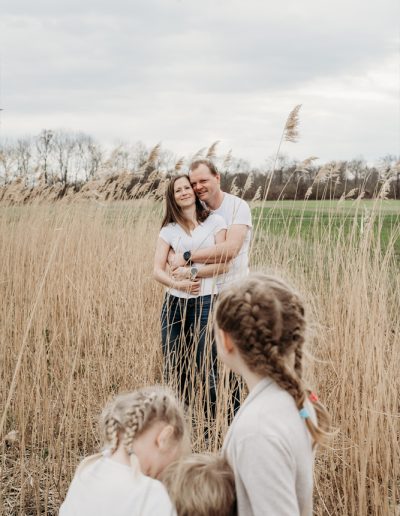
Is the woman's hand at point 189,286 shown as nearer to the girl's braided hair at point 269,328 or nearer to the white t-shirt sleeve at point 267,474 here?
the girl's braided hair at point 269,328

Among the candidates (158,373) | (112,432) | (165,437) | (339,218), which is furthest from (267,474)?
(339,218)

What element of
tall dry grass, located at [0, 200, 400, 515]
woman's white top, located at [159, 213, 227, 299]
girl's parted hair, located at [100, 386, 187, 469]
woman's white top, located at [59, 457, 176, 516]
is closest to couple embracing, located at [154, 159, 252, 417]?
woman's white top, located at [159, 213, 227, 299]

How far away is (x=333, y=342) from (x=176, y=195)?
103 centimetres

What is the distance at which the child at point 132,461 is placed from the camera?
111cm

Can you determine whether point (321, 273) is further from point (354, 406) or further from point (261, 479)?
point (261, 479)

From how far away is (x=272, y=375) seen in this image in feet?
3.85


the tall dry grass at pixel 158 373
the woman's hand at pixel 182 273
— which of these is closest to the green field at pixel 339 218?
the tall dry grass at pixel 158 373

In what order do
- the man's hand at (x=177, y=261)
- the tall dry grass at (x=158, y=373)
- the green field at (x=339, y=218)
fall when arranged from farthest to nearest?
the man's hand at (x=177, y=261) → the green field at (x=339, y=218) → the tall dry grass at (x=158, y=373)

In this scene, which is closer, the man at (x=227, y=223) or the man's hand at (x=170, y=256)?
the man at (x=227, y=223)

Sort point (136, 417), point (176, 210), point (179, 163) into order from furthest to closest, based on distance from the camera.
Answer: point (179, 163) < point (176, 210) < point (136, 417)

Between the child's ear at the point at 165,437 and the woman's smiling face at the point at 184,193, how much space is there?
169 centimetres

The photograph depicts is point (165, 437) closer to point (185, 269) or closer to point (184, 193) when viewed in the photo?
point (185, 269)

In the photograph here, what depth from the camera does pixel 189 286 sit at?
2615 millimetres

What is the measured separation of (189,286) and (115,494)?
1.54 meters
